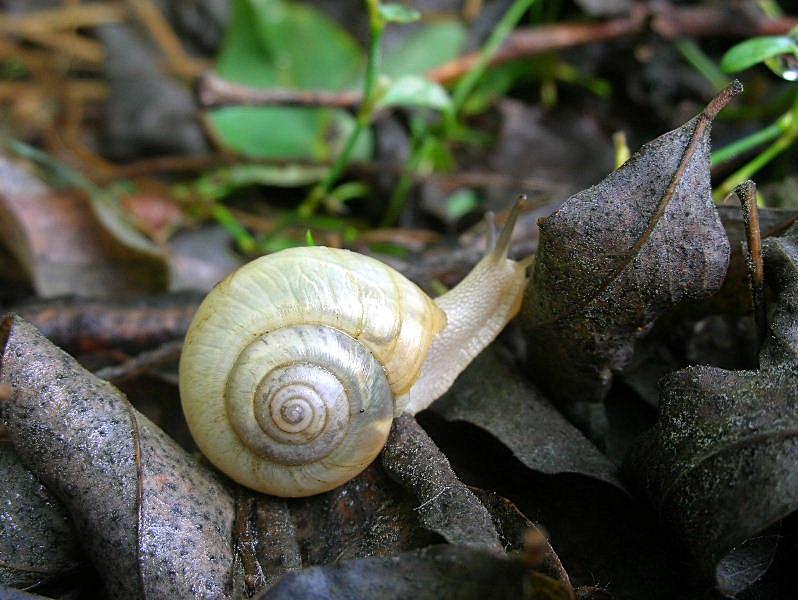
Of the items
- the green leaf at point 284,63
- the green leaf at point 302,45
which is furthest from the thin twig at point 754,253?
the green leaf at point 302,45

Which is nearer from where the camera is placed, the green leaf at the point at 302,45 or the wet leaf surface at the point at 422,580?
the wet leaf surface at the point at 422,580

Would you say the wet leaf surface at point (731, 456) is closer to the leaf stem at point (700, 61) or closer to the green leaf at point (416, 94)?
the green leaf at point (416, 94)

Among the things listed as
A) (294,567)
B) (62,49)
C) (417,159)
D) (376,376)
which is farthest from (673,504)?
(62,49)

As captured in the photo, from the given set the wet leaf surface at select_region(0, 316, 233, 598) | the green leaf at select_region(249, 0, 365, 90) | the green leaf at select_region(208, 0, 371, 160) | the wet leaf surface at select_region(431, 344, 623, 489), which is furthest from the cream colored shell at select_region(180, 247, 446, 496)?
the green leaf at select_region(249, 0, 365, 90)

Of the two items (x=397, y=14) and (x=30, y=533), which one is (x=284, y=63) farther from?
(x=30, y=533)

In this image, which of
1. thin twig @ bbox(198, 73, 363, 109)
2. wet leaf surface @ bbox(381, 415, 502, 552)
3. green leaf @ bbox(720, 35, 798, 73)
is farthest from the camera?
thin twig @ bbox(198, 73, 363, 109)

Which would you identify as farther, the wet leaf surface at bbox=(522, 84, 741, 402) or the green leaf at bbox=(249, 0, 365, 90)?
the green leaf at bbox=(249, 0, 365, 90)

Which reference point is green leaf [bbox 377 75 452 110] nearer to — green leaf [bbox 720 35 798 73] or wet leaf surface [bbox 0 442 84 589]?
green leaf [bbox 720 35 798 73]
